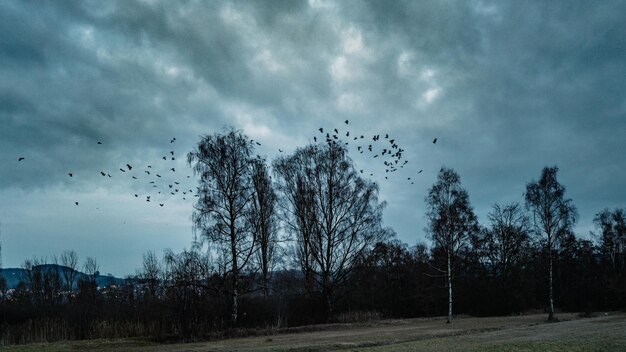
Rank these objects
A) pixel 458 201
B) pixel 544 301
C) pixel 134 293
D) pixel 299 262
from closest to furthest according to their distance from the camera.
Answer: pixel 134 293 < pixel 458 201 < pixel 299 262 < pixel 544 301

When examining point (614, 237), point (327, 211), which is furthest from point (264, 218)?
point (614, 237)

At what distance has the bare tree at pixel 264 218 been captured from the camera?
130 feet

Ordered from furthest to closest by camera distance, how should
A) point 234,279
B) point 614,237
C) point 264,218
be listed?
point 614,237
point 264,218
point 234,279

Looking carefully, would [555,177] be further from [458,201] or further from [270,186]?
[270,186]

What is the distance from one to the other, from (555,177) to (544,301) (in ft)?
89.1

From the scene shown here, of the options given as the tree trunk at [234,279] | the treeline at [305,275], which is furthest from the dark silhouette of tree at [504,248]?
the tree trunk at [234,279]

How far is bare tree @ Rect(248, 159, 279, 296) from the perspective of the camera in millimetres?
39531

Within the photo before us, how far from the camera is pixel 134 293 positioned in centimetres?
3659

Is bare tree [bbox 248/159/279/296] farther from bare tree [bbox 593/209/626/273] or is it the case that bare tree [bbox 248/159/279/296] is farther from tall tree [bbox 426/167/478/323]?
bare tree [bbox 593/209/626/273]

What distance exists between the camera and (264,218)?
41.1 m

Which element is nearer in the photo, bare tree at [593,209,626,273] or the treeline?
the treeline

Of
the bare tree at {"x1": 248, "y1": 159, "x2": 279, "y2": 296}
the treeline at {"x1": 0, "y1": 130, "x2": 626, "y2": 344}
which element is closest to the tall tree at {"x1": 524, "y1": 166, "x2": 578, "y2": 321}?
the treeline at {"x1": 0, "y1": 130, "x2": 626, "y2": 344}

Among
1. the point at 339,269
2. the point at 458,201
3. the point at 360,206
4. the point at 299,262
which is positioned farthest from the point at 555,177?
the point at 299,262

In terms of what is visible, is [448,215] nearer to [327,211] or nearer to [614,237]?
[327,211]
